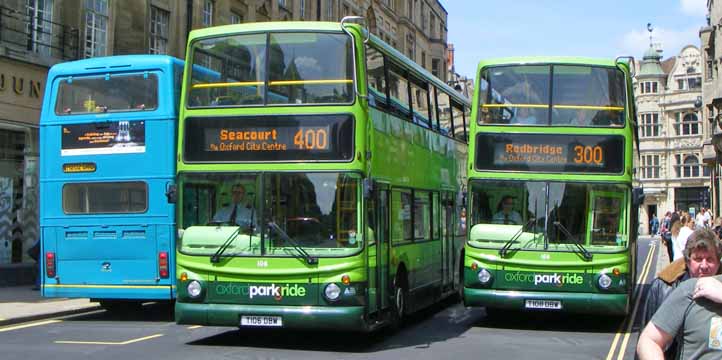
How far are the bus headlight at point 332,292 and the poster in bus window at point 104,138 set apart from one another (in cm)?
507

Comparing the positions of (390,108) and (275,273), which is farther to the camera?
(390,108)

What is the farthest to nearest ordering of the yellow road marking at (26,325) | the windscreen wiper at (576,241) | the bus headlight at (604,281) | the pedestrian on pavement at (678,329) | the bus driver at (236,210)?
the yellow road marking at (26,325), the windscreen wiper at (576,241), the bus headlight at (604,281), the bus driver at (236,210), the pedestrian on pavement at (678,329)

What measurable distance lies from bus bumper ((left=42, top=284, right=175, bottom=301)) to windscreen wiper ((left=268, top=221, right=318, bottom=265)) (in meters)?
3.95

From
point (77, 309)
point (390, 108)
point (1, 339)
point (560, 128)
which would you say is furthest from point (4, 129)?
point (560, 128)

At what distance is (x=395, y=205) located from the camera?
497 inches

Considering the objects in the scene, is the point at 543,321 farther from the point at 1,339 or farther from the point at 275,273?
the point at 1,339

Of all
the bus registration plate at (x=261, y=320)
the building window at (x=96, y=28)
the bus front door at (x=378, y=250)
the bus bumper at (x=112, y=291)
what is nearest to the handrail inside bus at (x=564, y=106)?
the bus front door at (x=378, y=250)

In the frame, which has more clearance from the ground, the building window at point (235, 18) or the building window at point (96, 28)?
the building window at point (235, 18)

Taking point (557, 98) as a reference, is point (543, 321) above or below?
below

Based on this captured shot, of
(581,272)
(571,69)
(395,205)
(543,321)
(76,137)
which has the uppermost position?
(571,69)

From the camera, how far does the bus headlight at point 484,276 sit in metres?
13.2

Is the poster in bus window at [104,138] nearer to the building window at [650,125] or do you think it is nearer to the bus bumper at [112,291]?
the bus bumper at [112,291]

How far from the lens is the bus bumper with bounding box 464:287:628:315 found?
12.8 meters

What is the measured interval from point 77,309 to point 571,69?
9501 millimetres
